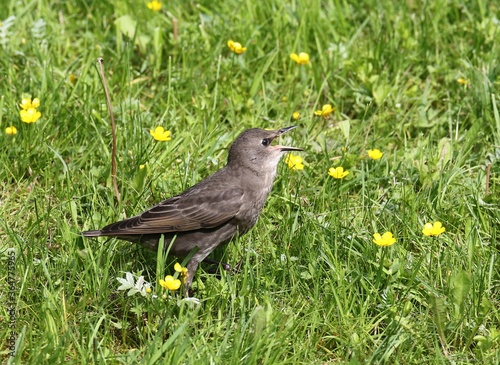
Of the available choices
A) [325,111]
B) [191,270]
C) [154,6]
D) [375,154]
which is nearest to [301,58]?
[325,111]

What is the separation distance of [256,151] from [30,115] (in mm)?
1724

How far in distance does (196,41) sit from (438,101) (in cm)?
232

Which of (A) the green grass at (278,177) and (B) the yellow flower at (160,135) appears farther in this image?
(B) the yellow flower at (160,135)

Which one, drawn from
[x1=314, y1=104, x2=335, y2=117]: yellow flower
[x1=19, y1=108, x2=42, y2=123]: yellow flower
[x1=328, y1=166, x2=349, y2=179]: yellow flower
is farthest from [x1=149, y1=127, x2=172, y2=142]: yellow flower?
[x1=314, y1=104, x2=335, y2=117]: yellow flower

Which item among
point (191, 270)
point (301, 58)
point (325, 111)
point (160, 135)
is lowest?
point (191, 270)

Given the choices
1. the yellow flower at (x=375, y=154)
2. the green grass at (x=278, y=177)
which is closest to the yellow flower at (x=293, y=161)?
the green grass at (x=278, y=177)

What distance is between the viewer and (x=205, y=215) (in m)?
5.68

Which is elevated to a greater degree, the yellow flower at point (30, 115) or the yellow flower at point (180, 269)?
the yellow flower at point (30, 115)

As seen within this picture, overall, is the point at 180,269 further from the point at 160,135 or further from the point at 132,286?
the point at 160,135

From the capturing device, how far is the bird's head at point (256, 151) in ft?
19.8

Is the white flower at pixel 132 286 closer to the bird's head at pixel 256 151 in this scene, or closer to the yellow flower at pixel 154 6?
the bird's head at pixel 256 151

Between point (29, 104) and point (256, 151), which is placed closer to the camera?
point (256, 151)

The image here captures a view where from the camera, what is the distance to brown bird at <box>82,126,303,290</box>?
5.60 m

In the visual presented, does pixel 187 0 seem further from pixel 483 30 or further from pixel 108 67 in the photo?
pixel 483 30
